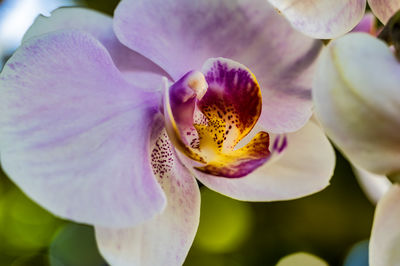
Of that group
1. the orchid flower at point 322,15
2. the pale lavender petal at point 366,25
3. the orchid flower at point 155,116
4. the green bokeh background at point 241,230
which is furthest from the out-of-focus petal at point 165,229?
the green bokeh background at point 241,230

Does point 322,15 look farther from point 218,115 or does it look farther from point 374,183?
point 374,183

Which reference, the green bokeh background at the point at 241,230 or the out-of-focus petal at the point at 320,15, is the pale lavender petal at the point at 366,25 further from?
the green bokeh background at the point at 241,230

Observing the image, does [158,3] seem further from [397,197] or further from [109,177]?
[397,197]

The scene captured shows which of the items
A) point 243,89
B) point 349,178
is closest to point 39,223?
point 349,178

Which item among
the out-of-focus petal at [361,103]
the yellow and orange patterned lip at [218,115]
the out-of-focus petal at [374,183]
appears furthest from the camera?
the out-of-focus petal at [374,183]

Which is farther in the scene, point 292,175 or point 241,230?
point 241,230

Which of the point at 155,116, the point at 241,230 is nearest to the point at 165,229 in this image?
the point at 155,116
